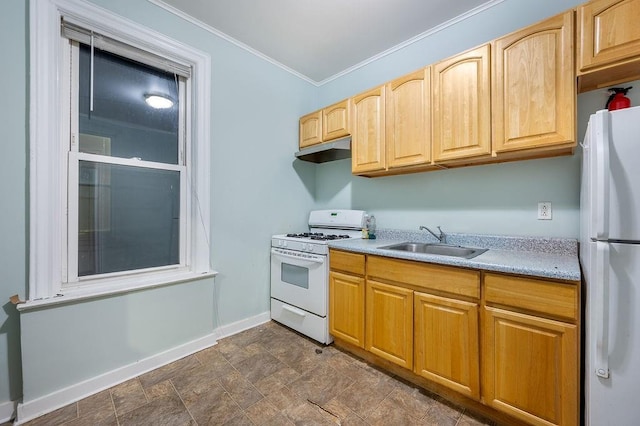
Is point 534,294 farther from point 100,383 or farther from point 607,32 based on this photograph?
point 100,383

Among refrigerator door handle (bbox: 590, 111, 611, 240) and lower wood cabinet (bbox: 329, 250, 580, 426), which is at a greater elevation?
refrigerator door handle (bbox: 590, 111, 611, 240)

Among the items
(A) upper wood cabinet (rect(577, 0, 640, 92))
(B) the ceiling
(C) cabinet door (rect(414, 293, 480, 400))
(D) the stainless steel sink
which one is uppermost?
(B) the ceiling

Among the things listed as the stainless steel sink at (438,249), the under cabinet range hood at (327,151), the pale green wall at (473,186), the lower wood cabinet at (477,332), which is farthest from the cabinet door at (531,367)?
the under cabinet range hood at (327,151)

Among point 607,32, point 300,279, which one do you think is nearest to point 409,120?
point 607,32

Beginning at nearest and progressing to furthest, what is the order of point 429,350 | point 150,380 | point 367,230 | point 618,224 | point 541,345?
point 618,224, point 541,345, point 429,350, point 150,380, point 367,230

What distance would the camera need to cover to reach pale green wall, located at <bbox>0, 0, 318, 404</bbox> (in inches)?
58.6

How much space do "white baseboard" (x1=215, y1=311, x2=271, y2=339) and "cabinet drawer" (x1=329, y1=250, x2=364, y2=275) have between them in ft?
3.45

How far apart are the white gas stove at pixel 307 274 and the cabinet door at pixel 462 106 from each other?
1.06 metres

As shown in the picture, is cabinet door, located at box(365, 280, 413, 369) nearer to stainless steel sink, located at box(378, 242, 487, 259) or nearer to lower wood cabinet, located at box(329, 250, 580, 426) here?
lower wood cabinet, located at box(329, 250, 580, 426)

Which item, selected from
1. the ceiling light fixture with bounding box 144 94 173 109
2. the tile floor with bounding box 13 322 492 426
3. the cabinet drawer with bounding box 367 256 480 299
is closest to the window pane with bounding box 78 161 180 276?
the ceiling light fixture with bounding box 144 94 173 109

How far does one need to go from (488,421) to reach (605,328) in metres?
0.85

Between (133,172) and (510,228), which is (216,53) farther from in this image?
(510,228)

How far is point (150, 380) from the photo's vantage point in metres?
1.78

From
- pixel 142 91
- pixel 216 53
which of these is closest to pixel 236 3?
pixel 216 53
